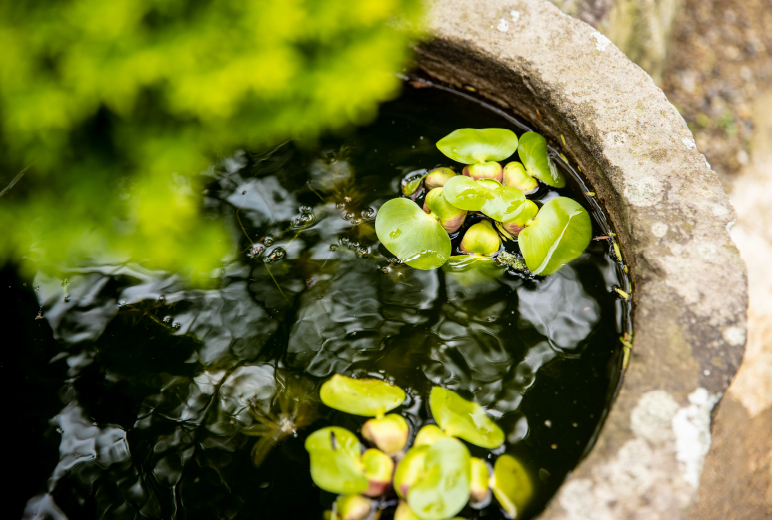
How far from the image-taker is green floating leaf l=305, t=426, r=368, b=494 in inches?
38.0

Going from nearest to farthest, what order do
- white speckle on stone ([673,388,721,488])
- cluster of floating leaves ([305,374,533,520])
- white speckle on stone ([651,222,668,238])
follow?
1. white speckle on stone ([673,388,721,488])
2. cluster of floating leaves ([305,374,533,520])
3. white speckle on stone ([651,222,668,238])

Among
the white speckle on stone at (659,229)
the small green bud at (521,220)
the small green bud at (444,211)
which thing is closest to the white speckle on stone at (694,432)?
the white speckle on stone at (659,229)

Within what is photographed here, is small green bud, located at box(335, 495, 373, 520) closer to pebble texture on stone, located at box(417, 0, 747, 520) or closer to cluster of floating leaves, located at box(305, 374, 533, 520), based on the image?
cluster of floating leaves, located at box(305, 374, 533, 520)

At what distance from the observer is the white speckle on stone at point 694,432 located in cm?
83

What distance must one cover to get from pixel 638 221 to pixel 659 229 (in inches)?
1.7

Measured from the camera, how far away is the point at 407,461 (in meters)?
0.98

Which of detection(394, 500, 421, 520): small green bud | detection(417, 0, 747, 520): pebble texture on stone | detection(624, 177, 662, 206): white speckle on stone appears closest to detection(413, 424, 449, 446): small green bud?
detection(394, 500, 421, 520): small green bud

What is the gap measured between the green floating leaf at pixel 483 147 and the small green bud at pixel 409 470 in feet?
2.55

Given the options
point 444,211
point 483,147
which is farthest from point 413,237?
point 483,147

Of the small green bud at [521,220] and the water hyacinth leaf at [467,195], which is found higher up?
the water hyacinth leaf at [467,195]

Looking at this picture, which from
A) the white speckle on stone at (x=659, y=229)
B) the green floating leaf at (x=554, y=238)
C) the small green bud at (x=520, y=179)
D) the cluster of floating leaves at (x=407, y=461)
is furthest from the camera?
the small green bud at (x=520, y=179)

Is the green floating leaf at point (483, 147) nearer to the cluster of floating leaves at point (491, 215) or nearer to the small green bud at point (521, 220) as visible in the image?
the cluster of floating leaves at point (491, 215)

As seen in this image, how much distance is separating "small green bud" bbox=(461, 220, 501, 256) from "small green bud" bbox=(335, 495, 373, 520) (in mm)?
637

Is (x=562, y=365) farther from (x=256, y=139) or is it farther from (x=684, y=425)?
(x=256, y=139)
